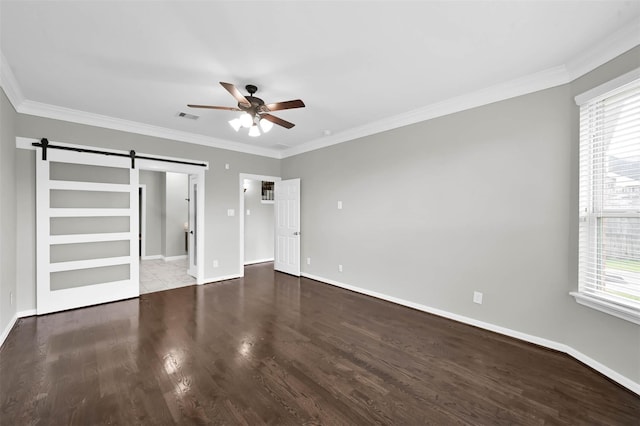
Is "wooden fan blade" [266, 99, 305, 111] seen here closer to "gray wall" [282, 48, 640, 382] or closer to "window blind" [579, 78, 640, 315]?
"gray wall" [282, 48, 640, 382]

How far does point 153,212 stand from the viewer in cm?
754

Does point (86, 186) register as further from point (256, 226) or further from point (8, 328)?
point (256, 226)

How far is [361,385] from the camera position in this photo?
6.91ft

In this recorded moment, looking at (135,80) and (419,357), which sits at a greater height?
(135,80)

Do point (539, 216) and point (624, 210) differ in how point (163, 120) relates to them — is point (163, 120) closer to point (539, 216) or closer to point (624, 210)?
point (539, 216)

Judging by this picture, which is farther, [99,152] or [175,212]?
[175,212]

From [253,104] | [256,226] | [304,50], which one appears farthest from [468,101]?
[256,226]

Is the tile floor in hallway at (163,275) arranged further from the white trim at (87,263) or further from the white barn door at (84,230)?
the white trim at (87,263)

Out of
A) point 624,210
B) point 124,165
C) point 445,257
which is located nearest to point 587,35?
point 624,210

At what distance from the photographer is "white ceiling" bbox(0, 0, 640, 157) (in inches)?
74.7

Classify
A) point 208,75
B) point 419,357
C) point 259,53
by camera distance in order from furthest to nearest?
1. point 208,75
2. point 419,357
3. point 259,53

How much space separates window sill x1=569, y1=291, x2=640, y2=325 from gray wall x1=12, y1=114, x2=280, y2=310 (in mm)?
5138

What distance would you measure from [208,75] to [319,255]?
3630 mm

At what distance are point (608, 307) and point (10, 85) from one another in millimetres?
6225
